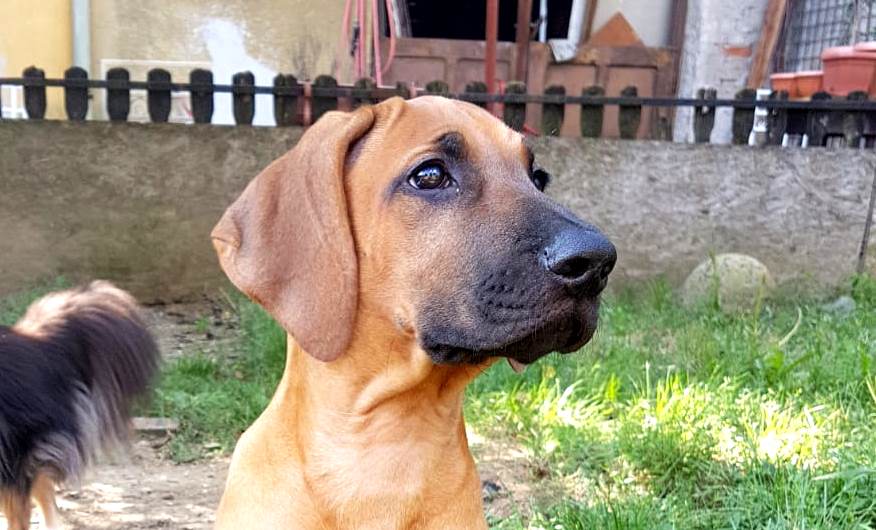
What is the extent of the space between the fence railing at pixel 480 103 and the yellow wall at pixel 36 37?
1.48 m

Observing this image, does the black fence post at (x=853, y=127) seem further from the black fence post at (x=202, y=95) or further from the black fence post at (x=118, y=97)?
the black fence post at (x=118, y=97)

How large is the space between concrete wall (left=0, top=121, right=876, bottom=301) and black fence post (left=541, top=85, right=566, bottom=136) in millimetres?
90

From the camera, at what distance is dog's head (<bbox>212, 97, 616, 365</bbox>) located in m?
2.02

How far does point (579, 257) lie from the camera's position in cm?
194

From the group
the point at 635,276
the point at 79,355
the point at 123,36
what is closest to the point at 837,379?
the point at 635,276

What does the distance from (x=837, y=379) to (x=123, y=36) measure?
6032 millimetres

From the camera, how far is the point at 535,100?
6.39 meters

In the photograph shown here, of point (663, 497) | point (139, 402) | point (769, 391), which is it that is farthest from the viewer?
point (769, 391)

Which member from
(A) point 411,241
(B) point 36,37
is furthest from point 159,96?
(A) point 411,241

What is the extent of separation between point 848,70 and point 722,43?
1.50 metres

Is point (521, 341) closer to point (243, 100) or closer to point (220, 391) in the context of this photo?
point (220, 391)

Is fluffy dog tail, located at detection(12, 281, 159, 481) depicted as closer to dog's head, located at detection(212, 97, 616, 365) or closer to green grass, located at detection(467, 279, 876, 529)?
green grass, located at detection(467, 279, 876, 529)

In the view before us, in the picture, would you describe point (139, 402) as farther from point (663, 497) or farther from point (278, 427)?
point (663, 497)

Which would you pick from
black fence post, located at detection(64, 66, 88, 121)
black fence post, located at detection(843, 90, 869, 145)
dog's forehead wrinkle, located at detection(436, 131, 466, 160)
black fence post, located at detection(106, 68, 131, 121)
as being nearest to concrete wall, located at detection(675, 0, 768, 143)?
black fence post, located at detection(843, 90, 869, 145)
